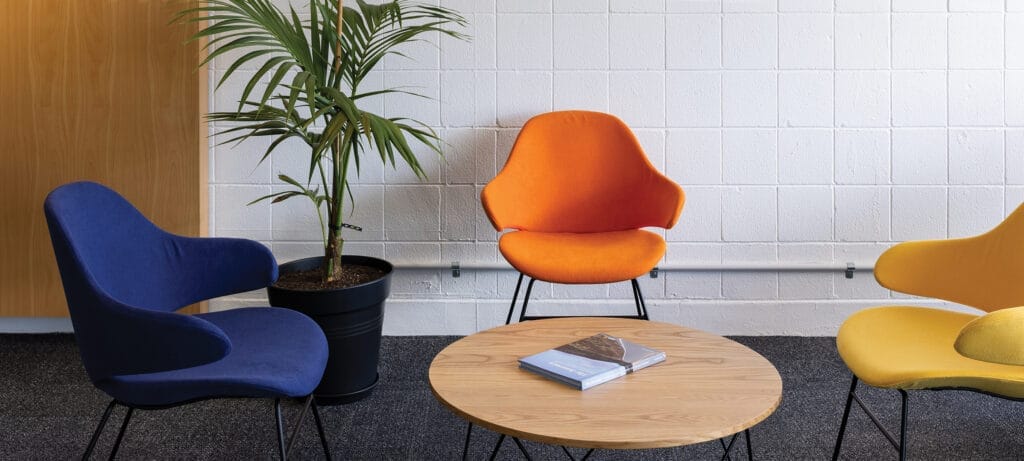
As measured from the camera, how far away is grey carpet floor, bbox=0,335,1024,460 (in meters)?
2.59

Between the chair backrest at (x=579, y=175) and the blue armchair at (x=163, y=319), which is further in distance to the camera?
the chair backrest at (x=579, y=175)

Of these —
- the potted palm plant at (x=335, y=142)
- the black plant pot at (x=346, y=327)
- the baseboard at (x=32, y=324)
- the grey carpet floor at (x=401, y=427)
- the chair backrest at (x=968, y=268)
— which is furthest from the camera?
the baseboard at (x=32, y=324)

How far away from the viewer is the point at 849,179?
3688 millimetres

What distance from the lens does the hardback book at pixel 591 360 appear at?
1896mm

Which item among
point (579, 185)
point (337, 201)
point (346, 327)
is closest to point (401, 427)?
point (346, 327)

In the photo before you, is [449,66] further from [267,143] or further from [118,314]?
[118,314]

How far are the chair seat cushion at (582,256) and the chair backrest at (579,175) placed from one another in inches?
5.1

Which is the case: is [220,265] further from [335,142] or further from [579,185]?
[579,185]

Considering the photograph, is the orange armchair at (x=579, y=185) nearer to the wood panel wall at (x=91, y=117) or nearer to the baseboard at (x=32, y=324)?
the wood panel wall at (x=91, y=117)

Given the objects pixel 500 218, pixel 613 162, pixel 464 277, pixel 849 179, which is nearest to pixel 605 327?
pixel 500 218

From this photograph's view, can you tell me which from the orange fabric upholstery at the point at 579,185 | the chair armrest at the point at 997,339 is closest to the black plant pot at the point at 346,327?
the orange fabric upholstery at the point at 579,185

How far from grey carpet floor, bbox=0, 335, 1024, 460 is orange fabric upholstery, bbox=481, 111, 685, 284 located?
28.6 inches

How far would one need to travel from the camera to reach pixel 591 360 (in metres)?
2.00

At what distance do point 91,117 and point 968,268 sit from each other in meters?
3.20
